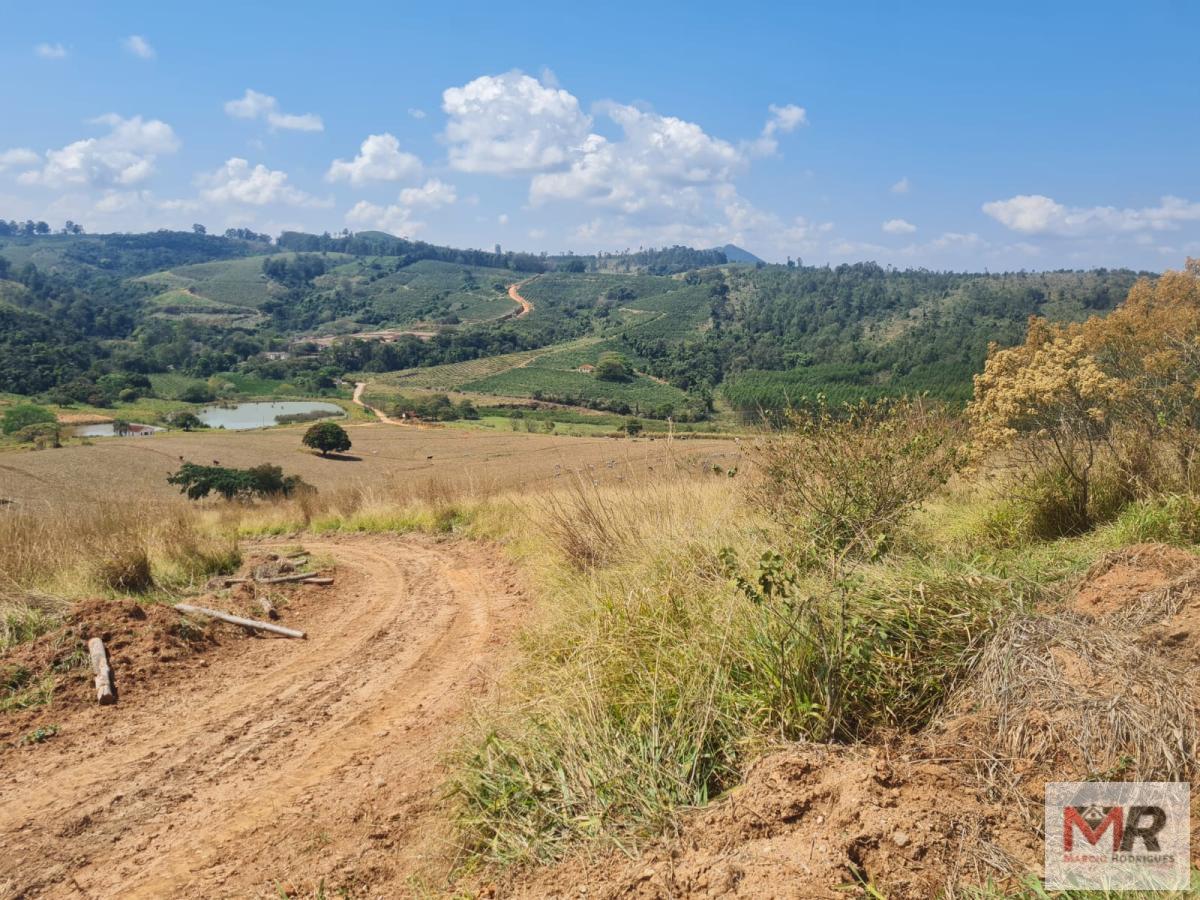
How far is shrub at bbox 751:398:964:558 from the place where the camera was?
5652 millimetres

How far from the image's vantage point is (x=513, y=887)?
3.20m

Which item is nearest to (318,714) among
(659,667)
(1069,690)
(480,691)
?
(480,691)

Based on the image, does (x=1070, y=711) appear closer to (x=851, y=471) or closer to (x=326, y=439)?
(x=851, y=471)

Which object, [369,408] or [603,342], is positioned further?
[603,342]

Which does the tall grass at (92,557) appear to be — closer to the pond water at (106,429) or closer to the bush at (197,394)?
the pond water at (106,429)

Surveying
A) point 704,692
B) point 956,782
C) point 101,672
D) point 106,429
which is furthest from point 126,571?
point 106,429

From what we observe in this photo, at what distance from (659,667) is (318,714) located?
3.03 m

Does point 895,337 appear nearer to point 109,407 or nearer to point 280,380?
point 280,380

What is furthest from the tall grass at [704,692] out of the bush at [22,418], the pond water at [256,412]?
the pond water at [256,412]

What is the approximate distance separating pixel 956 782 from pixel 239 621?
713cm

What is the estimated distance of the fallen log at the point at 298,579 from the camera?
9.70 meters

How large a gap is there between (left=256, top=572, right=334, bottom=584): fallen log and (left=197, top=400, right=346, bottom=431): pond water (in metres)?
100

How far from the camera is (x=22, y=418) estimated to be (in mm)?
83062

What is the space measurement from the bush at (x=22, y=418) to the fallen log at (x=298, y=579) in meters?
86.9
